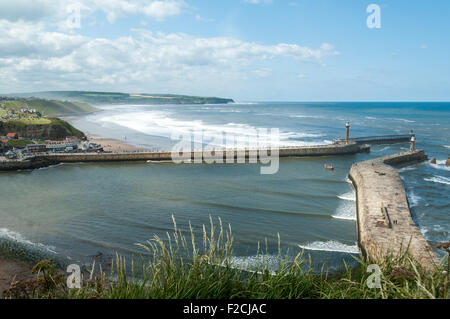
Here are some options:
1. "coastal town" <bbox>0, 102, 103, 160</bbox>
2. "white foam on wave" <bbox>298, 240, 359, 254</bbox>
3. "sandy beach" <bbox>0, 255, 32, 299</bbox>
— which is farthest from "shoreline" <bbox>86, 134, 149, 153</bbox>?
"white foam on wave" <bbox>298, 240, 359, 254</bbox>

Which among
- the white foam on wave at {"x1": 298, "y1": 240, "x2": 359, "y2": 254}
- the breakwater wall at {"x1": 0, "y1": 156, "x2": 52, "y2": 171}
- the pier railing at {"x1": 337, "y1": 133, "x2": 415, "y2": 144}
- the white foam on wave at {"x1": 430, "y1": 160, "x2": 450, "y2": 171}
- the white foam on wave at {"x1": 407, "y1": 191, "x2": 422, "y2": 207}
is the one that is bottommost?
the white foam on wave at {"x1": 298, "y1": 240, "x2": 359, "y2": 254}

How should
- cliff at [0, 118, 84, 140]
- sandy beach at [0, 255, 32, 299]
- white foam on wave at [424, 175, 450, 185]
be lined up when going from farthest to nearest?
cliff at [0, 118, 84, 140]
white foam on wave at [424, 175, 450, 185]
sandy beach at [0, 255, 32, 299]

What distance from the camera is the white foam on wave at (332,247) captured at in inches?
654

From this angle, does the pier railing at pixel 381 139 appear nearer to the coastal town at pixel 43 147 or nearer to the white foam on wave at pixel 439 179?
the white foam on wave at pixel 439 179

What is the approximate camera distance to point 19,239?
1798cm

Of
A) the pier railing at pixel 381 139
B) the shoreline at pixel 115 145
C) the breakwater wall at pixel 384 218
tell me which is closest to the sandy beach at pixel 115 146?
the shoreline at pixel 115 145

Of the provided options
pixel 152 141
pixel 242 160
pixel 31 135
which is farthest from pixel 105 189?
pixel 31 135

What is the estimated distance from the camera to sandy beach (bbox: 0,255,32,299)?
13.7 m

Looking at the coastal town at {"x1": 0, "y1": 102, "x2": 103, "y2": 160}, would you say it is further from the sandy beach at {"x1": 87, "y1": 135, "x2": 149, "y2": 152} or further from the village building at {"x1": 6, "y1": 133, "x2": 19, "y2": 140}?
the sandy beach at {"x1": 87, "y1": 135, "x2": 149, "y2": 152}

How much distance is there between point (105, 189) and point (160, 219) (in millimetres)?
10798

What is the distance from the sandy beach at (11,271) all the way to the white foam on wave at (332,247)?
1294 centimetres

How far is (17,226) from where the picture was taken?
20109 millimetres

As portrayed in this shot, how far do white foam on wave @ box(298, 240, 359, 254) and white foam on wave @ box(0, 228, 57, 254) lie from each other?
12.9 m
